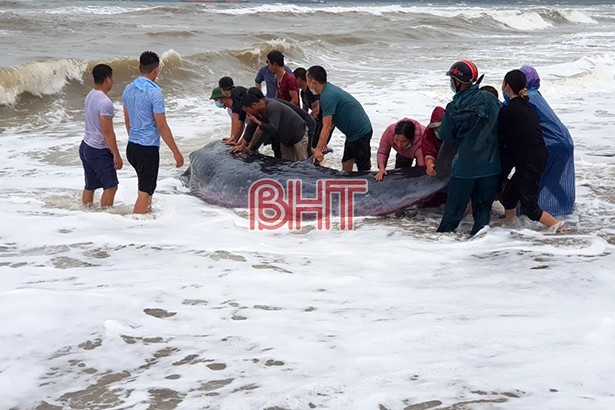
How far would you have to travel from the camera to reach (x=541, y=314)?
464 cm

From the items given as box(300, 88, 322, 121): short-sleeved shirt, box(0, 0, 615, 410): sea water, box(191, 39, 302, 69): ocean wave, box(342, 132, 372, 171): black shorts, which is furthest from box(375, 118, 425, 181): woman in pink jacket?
box(191, 39, 302, 69): ocean wave

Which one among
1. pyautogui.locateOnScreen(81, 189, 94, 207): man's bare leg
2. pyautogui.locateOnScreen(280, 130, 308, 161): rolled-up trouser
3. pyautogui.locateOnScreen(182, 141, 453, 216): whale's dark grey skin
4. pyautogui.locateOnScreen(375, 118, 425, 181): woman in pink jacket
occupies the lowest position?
pyautogui.locateOnScreen(81, 189, 94, 207): man's bare leg

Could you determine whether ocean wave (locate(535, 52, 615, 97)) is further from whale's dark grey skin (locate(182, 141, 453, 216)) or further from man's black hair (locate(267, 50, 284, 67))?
whale's dark grey skin (locate(182, 141, 453, 216))

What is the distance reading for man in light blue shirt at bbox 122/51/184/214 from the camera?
699 centimetres

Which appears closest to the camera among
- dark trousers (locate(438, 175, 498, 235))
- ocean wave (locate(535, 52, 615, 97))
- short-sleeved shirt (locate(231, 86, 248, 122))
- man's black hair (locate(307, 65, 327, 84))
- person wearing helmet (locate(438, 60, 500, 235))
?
person wearing helmet (locate(438, 60, 500, 235))

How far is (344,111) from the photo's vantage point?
7.89 metres

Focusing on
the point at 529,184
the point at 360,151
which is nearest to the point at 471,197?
the point at 529,184

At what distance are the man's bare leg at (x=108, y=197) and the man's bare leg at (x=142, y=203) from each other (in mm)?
350

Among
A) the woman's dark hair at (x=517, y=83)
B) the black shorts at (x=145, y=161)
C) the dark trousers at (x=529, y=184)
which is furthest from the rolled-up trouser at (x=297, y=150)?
the woman's dark hair at (x=517, y=83)

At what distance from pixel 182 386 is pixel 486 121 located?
11.6 ft

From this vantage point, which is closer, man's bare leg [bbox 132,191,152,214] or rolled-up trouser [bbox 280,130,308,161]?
man's bare leg [bbox 132,191,152,214]

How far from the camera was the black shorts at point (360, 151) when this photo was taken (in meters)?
8.09

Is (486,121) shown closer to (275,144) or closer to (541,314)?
(541,314)

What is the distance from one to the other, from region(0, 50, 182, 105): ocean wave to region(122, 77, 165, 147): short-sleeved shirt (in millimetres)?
10508
